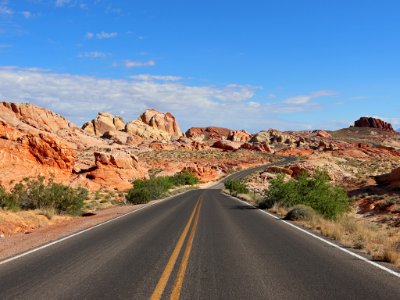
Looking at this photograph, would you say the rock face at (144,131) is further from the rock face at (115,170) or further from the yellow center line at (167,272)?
the yellow center line at (167,272)

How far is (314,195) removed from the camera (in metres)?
23.9

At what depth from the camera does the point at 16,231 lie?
54.7 ft

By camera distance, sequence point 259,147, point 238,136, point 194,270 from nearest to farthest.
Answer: point 194,270 < point 259,147 < point 238,136

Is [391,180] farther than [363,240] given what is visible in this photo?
Yes

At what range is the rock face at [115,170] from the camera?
5266 centimetres

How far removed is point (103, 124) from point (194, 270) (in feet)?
492

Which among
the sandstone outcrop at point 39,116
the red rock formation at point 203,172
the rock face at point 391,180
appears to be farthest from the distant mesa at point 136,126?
the rock face at point 391,180

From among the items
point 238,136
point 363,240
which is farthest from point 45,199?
point 238,136

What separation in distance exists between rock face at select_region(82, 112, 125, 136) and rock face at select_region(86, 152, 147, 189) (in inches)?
3718

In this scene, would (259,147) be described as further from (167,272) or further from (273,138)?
(167,272)

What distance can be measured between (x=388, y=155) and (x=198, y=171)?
57.9 meters

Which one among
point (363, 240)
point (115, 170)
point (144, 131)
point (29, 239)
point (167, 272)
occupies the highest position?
point (144, 131)

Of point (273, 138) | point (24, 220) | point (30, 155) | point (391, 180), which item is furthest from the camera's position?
point (273, 138)

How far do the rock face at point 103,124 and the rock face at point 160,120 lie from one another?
15.5 metres
